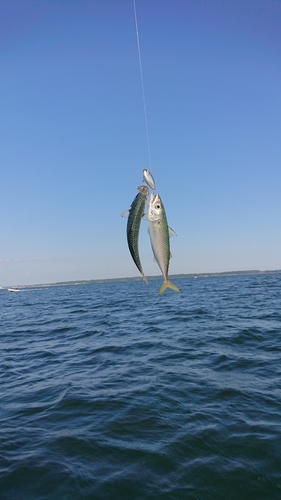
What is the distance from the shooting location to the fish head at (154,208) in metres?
3.61

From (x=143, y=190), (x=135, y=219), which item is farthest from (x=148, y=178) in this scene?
(x=135, y=219)

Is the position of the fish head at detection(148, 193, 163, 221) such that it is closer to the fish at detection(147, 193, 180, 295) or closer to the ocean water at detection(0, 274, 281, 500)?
the fish at detection(147, 193, 180, 295)

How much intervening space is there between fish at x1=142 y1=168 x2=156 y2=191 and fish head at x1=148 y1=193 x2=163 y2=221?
15 centimetres

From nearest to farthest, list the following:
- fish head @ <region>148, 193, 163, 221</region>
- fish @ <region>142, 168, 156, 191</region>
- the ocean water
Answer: fish @ <region>142, 168, 156, 191</region>
fish head @ <region>148, 193, 163, 221</region>
the ocean water

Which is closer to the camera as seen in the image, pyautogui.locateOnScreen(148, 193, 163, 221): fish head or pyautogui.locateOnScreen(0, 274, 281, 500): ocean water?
pyautogui.locateOnScreen(148, 193, 163, 221): fish head

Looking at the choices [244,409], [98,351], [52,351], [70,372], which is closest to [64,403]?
[70,372]

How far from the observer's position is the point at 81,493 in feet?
15.7

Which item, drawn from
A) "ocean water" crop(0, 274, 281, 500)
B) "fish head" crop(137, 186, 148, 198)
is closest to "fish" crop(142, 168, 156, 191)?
"fish head" crop(137, 186, 148, 198)

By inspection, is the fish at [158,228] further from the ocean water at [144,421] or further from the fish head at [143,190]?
the ocean water at [144,421]

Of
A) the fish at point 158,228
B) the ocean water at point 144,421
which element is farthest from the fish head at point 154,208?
the ocean water at point 144,421

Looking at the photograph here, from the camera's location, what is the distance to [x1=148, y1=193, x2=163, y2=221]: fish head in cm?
361

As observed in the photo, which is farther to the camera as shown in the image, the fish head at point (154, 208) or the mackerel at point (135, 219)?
the fish head at point (154, 208)

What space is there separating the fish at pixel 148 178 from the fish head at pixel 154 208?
146 millimetres

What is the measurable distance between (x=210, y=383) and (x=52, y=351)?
7352 mm
